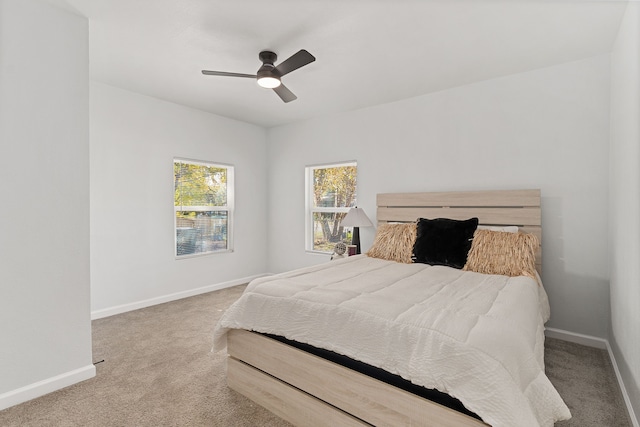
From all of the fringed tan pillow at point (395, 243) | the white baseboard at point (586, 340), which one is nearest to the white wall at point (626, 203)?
the white baseboard at point (586, 340)

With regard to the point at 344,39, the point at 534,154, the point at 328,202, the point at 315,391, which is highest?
the point at 344,39

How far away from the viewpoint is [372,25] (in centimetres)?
227

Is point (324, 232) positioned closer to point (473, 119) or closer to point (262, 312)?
point (473, 119)

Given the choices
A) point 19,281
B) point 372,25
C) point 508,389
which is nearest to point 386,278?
point 508,389

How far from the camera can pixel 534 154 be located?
2.97m

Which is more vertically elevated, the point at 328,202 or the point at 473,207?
the point at 328,202

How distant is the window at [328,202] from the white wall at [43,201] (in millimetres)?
3000

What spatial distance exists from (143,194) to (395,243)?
2.96 metres

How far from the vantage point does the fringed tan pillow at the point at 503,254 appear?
2418 millimetres

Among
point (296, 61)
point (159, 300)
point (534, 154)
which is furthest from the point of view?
point (159, 300)

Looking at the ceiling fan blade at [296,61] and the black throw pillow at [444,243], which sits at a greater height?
the ceiling fan blade at [296,61]

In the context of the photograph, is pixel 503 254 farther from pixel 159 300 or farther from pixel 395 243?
pixel 159 300

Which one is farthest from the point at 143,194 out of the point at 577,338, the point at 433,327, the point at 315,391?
the point at 577,338

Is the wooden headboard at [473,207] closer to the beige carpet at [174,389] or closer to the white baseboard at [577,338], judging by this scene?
the white baseboard at [577,338]
